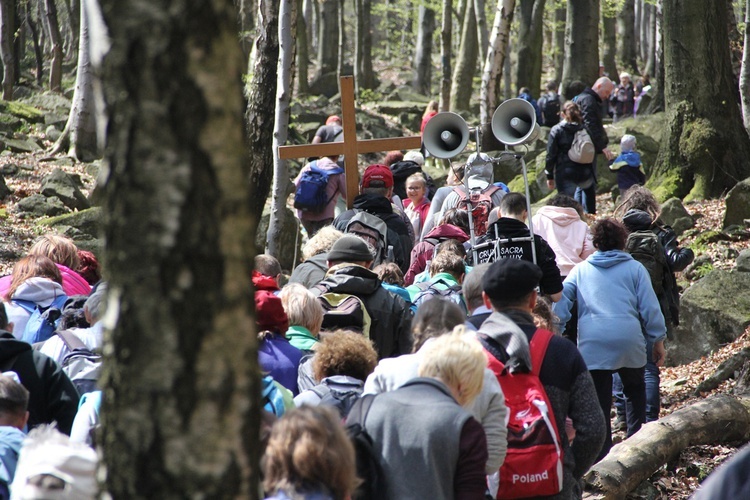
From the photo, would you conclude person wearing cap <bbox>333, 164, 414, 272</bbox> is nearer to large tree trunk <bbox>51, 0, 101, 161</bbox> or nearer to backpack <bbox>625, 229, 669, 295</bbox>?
backpack <bbox>625, 229, 669, 295</bbox>

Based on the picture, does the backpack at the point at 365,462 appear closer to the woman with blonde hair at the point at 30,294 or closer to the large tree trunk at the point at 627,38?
the woman with blonde hair at the point at 30,294

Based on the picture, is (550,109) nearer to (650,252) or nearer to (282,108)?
(282,108)

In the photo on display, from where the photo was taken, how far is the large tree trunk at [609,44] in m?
28.4

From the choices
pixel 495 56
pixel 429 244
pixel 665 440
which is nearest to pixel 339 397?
pixel 665 440

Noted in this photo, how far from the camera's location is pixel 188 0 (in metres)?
1.69

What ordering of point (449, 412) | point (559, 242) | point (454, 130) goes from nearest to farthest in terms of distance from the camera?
1. point (449, 412)
2. point (559, 242)
3. point (454, 130)

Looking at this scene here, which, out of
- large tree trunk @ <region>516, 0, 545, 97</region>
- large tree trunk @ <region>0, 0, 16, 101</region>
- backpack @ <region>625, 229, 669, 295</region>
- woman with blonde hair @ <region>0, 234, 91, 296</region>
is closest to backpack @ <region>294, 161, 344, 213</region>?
woman with blonde hair @ <region>0, 234, 91, 296</region>

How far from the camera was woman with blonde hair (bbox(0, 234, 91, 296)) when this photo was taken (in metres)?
5.98

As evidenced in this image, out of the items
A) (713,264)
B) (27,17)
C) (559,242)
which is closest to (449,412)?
(559,242)

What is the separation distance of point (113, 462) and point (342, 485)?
1166mm

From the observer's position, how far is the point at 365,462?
10.8 ft

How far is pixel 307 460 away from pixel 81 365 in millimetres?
2287

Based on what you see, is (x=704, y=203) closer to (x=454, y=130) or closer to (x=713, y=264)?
(x=713, y=264)

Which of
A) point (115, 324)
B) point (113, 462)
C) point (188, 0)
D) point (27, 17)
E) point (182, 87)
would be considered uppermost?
point (27, 17)
